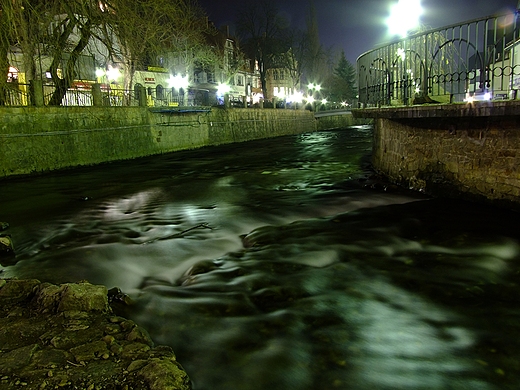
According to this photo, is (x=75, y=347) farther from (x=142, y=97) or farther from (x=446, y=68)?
(x=142, y=97)

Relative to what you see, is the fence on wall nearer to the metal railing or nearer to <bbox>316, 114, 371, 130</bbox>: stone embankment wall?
the metal railing

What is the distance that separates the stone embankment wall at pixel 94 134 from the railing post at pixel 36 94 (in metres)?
0.38

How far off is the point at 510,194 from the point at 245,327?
6.38 m

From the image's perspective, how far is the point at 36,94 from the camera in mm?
18625

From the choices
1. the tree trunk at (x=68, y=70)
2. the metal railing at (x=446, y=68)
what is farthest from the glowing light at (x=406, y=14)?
the tree trunk at (x=68, y=70)

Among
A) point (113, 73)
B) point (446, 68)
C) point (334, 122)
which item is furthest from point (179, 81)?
point (446, 68)

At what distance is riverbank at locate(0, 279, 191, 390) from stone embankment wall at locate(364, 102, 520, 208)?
6.99m

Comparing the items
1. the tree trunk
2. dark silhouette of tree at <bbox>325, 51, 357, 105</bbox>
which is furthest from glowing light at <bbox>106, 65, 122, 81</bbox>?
dark silhouette of tree at <bbox>325, 51, 357, 105</bbox>

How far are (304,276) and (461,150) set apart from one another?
5.29 metres

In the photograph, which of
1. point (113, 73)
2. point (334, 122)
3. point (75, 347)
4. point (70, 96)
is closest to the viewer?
point (75, 347)

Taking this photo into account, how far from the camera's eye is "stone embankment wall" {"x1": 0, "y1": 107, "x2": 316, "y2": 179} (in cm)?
1759

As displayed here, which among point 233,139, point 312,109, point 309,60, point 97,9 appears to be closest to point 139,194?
point 97,9

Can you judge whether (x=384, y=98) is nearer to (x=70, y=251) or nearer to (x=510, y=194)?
(x=510, y=194)

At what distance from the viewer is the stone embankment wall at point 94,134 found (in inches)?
693
